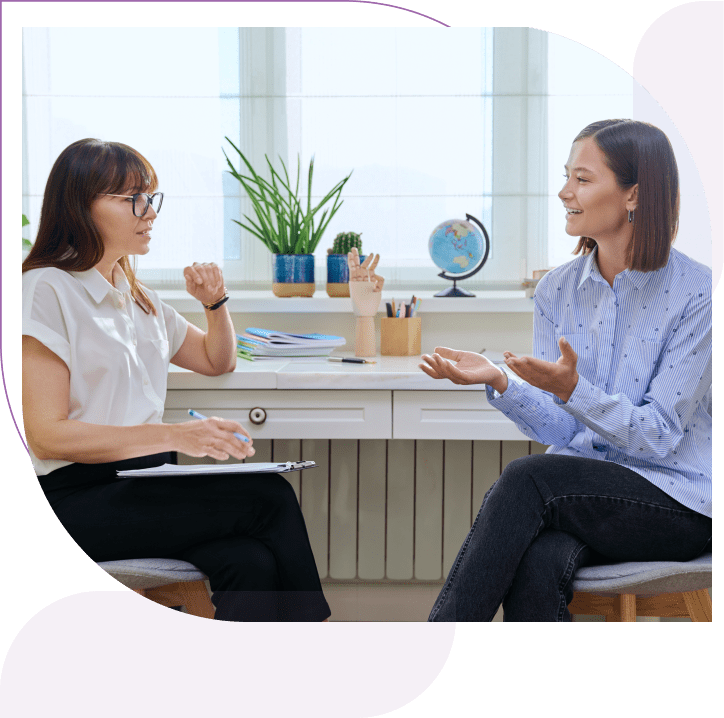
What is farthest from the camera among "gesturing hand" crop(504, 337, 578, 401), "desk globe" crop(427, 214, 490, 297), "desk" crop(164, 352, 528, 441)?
Answer: "desk globe" crop(427, 214, 490, 297)

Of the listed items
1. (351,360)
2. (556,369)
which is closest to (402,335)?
(351,360)

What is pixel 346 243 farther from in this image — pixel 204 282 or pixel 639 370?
pixel 639 370

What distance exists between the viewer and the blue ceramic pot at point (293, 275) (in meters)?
1.33

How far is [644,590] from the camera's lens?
115 cm

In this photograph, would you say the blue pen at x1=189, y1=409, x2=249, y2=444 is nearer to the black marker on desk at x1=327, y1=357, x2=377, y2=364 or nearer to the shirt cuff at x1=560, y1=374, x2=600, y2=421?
the black marker on desk at x1=327, y1=357, x2=377, y2=364

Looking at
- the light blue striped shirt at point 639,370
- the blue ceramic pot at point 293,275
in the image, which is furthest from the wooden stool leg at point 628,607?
the blue ceramic pot at point 293,275

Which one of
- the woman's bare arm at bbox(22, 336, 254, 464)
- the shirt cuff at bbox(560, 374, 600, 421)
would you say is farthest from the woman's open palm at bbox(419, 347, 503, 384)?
the woman's bare arm at bbox(22, 336, 254, 464)

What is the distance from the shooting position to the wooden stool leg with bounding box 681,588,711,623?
117cm

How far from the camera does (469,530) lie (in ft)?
4.00

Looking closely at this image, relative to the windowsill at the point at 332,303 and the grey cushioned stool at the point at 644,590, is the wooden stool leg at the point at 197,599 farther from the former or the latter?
the grey cushioned stool at the point at 644,590

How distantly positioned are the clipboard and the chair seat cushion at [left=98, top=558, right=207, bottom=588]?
16 centimetres

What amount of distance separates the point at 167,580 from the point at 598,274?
2.97 ft

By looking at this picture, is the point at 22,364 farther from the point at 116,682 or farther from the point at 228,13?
the point at 228,13

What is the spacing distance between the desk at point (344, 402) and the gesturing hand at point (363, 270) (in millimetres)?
145
